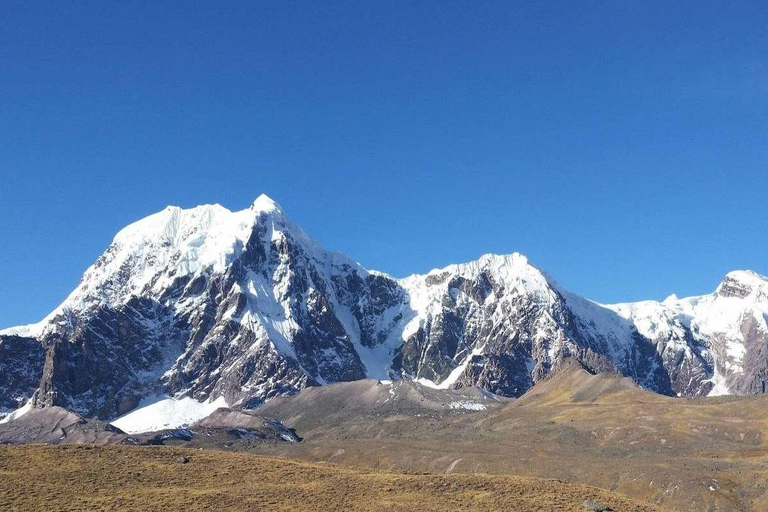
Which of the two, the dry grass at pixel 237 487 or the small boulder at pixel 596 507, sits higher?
the dry grass at pixel 237 487

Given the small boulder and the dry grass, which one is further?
the dry grass

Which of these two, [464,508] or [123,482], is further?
[123,482]

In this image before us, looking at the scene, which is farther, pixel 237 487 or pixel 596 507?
pixel 237 487

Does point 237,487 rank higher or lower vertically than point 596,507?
higher

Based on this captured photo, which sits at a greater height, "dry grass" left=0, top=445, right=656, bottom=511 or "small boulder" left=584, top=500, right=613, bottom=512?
"dry grass" left=0, top=445, right=656, bottom=511

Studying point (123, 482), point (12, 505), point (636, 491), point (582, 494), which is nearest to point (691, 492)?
point (636, 491)

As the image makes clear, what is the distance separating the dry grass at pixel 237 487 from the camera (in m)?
92.4

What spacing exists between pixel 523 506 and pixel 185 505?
113ft

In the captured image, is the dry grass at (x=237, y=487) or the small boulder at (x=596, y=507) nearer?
the small boulder at (x=596, y=507)

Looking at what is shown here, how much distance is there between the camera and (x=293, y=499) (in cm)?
9519

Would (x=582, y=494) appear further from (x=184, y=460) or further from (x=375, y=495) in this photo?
(x=184, y=460)

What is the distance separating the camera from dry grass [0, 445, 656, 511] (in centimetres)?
9244

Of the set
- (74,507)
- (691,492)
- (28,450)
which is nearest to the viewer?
(74,507)

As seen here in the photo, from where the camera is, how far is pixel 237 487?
9994cm
